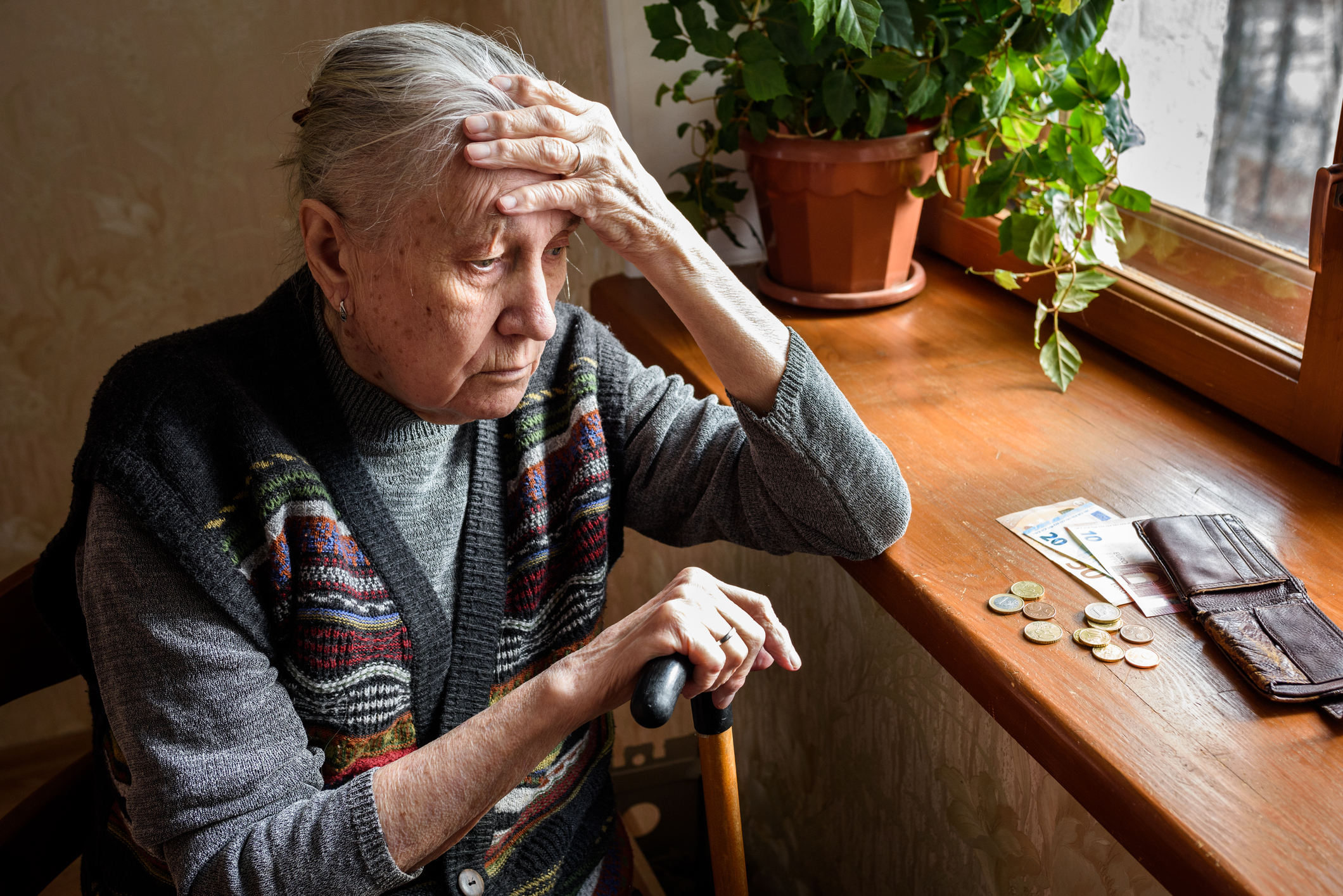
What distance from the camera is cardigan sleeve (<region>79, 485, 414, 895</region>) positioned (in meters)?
0.89

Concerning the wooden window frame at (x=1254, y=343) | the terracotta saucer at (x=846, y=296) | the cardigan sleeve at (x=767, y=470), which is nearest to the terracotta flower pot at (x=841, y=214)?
the terracotta saucer at (x=846, y=296)

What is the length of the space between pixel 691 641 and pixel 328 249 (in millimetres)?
499

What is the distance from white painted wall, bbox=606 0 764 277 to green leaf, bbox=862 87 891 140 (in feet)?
1.24

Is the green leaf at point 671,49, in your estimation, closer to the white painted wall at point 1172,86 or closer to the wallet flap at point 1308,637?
the white painted wall at point 1172,86

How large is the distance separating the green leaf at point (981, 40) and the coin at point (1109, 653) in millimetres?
786

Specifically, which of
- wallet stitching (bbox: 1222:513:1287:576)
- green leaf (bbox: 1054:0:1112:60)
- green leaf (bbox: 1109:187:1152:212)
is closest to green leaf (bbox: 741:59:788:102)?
green leaf (bbox: 1054:0:1112:60)

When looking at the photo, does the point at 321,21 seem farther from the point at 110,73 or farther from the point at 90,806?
the point at 90,806

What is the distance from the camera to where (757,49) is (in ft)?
4.66

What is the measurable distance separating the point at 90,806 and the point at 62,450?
107 centimetres

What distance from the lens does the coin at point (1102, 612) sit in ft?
3.11

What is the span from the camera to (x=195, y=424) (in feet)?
3.18

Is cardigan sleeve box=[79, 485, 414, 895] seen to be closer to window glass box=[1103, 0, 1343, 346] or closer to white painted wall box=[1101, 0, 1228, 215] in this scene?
window glass box=[1103, 0, 1343, 346]

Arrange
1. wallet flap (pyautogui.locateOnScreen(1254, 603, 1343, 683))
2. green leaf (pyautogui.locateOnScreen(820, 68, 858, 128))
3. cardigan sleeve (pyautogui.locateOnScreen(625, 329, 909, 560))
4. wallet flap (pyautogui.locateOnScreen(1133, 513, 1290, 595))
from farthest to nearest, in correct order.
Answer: green leaf (pyautogui.locateOnScreen(820, 68, 858, 128)), cardigan sleeve (pyautogui.locateOnScreen(625, 329, 909, 560)), wallet flap (pyautogui.locateOnScreen(1133, 513, 1290, 595)), wallet flap (pyautogui.locateOnScreen(1254, 603, 1343, 683))

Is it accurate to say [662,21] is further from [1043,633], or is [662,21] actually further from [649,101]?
[1043,633]
